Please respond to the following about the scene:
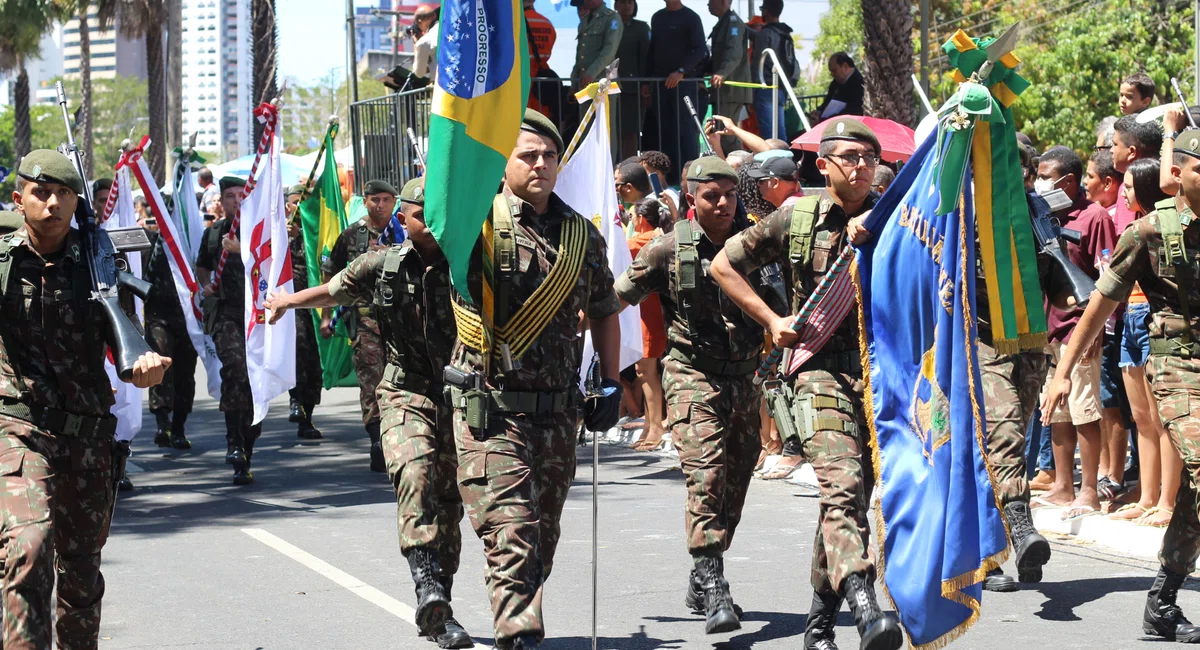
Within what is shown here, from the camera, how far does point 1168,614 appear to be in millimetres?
6414

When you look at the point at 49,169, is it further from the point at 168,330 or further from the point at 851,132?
the point at 168,330

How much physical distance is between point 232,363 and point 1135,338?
21.8 ft

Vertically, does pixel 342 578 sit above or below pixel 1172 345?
below

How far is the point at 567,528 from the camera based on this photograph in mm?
9453

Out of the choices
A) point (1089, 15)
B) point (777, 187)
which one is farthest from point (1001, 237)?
point (1089, 15)

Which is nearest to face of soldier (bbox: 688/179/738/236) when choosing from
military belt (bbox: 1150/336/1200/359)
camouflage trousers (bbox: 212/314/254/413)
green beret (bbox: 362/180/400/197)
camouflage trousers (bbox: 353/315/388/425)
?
military belt (bbox: 1150/336/1200/359)

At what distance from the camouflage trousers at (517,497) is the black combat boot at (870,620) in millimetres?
1118

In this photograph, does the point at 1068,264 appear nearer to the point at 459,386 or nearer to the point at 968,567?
the point at 968,567

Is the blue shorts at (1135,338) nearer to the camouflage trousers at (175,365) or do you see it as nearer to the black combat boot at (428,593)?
the black combat boot at (428,593)

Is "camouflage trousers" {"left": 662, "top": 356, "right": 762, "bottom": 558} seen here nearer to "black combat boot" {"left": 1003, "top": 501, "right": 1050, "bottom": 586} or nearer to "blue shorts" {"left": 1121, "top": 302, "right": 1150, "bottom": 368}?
"black combat boot" {"left": 1003, "top": 501, "right": 1050, "bottom": 586}

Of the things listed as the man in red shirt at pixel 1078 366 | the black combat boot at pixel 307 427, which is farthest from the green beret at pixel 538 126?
the black combat boot at pixel 307 427

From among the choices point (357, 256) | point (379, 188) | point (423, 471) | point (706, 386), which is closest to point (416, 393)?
point (423, 471)

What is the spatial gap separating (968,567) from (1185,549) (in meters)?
1.35

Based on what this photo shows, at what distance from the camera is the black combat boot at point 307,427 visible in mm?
13961
